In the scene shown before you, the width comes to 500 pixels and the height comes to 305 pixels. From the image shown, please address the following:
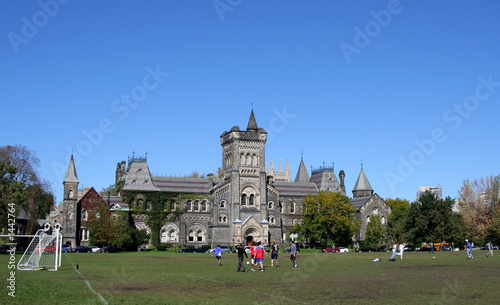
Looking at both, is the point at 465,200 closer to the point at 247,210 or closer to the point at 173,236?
the point at 247,210

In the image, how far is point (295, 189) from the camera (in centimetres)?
10375

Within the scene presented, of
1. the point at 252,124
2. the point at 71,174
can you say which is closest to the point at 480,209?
the point at 252,124

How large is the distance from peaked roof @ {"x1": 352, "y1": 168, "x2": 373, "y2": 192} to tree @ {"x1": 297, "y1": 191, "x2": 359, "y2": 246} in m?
20.3

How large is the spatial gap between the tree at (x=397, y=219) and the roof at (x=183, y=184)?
31.5 metres

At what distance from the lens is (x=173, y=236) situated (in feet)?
300

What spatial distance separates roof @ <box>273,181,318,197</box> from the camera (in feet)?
336

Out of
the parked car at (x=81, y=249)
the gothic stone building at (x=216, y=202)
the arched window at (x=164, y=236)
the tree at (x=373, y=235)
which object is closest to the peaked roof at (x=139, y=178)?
the gothic stone building at (x=216, y=202)

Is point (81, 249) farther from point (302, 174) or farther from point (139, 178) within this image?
point (302, 174)

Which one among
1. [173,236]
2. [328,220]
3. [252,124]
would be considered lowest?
[173,236]

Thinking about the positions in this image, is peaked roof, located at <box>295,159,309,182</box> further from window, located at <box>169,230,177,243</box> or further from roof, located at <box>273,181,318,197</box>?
window, located at <box>169,230,177,243</box>

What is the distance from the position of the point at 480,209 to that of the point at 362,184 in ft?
108

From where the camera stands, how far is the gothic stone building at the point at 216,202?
8938 cm

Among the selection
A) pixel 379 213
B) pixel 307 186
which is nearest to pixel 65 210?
pixel 307 186

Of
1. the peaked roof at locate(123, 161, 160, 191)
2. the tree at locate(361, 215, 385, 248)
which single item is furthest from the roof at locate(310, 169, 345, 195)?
the peaked roof at locate(123, 161, 160, 191)
